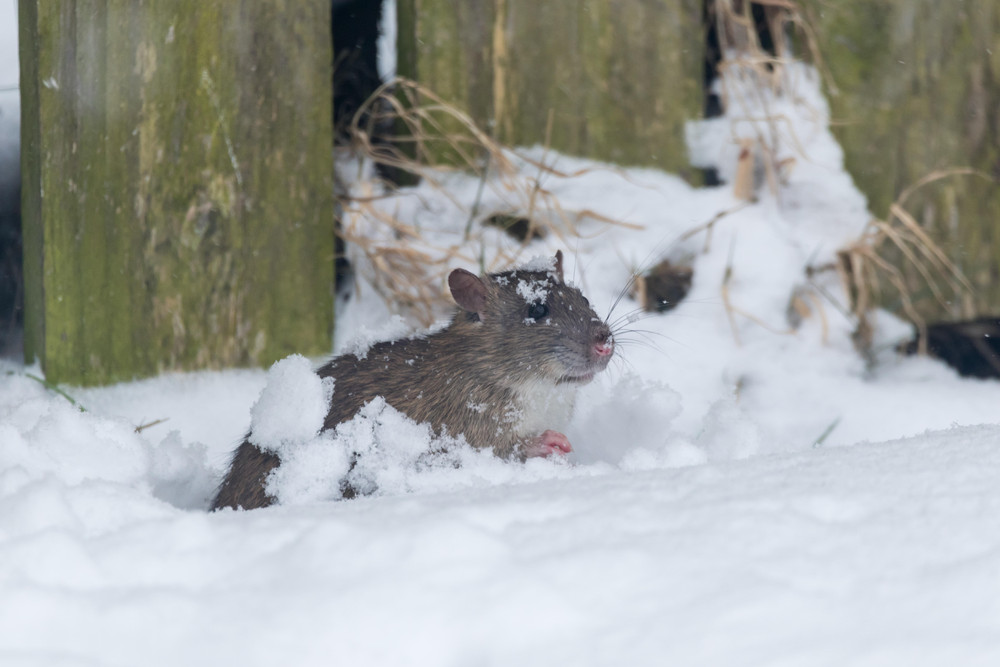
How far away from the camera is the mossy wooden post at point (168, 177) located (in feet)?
9.90

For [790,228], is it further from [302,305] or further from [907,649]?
[907,649]

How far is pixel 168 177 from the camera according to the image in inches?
121

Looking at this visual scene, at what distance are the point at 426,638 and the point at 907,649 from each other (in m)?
0.50

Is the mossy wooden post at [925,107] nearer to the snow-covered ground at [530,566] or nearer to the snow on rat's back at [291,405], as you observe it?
the snow-covered ground at [530,566]

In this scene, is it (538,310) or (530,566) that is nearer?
(530,566)

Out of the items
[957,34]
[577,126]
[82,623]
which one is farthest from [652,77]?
[82,623]

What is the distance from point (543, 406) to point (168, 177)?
1.33 metres

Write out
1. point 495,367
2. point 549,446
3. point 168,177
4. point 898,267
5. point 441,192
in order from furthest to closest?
1. point 898,267
2. point 441,192
3. point 168,177
4. point 495,367
5. point 549,446

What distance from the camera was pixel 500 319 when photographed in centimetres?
287

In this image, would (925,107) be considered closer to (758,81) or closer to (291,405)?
(758,81)

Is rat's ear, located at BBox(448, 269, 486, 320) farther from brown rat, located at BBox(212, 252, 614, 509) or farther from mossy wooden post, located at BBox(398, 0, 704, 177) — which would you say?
mossy wooden post, located at BBox(398, 0, 704, 177)

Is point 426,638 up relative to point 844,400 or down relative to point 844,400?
up

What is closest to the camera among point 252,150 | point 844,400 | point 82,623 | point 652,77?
point 82,623

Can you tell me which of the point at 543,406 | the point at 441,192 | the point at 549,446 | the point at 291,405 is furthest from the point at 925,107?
the point at 291,405
